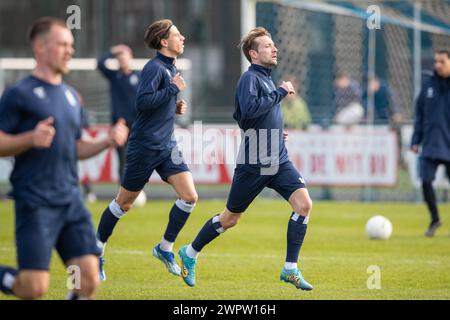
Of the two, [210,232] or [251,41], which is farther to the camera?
[210,232]

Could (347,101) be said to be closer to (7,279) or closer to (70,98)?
(70,98)

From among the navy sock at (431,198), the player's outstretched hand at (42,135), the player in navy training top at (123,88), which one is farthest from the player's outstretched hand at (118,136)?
the player in navy training top at (123,88)

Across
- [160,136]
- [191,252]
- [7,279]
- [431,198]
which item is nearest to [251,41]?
[160,136]

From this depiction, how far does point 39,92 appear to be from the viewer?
7.05 metres

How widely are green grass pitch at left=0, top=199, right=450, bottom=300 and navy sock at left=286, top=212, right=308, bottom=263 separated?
1.12ft

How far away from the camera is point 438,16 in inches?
884

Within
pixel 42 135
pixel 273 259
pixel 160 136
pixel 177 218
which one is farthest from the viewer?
pixel 273 259

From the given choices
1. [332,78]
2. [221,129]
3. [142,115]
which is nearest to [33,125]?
[142,115]

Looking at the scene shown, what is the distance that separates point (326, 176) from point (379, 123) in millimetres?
1580

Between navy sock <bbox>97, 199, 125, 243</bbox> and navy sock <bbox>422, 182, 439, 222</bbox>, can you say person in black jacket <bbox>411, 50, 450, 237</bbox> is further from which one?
navy sock <bbox>97, 199, 125, 243</bbox>

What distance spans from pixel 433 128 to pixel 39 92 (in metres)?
8.76

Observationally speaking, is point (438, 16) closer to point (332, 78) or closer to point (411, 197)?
point (411, 197)

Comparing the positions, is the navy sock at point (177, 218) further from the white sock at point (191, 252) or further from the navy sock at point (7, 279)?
the navy sock at point (7, 279)

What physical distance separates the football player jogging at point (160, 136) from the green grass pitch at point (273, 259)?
0.68m
